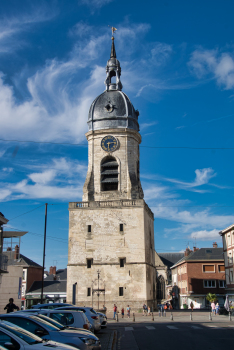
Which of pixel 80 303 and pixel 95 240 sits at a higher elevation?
pixel 95 240

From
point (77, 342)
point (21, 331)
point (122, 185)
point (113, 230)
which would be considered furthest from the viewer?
point (122, 185)

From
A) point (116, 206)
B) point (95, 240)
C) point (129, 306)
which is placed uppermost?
point (116, 206)

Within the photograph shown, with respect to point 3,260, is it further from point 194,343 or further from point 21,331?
point 21,331

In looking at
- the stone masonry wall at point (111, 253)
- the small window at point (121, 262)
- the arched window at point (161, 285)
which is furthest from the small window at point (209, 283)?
the arched window at point (161, 285)

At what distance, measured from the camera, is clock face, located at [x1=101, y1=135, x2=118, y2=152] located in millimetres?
45359

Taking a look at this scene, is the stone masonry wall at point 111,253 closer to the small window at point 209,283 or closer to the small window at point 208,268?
the small window at point 209,283

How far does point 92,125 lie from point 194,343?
35143 mm

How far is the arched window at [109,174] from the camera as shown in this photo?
44622 millimetres

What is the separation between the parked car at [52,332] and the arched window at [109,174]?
33523 mm

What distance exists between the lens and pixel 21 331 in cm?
824

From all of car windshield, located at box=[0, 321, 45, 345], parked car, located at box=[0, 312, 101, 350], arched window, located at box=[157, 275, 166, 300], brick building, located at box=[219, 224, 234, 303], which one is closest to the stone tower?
brick building, located at box=[219, 224, 234, 303]

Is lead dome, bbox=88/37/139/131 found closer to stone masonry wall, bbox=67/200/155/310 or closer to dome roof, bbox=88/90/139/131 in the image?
dome roof, bbox=88/90/139/131

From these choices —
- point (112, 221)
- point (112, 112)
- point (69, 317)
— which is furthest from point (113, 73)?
point (69, 317)

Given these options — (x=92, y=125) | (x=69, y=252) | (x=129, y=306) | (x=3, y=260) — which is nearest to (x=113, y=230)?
(x=69, y=252)
